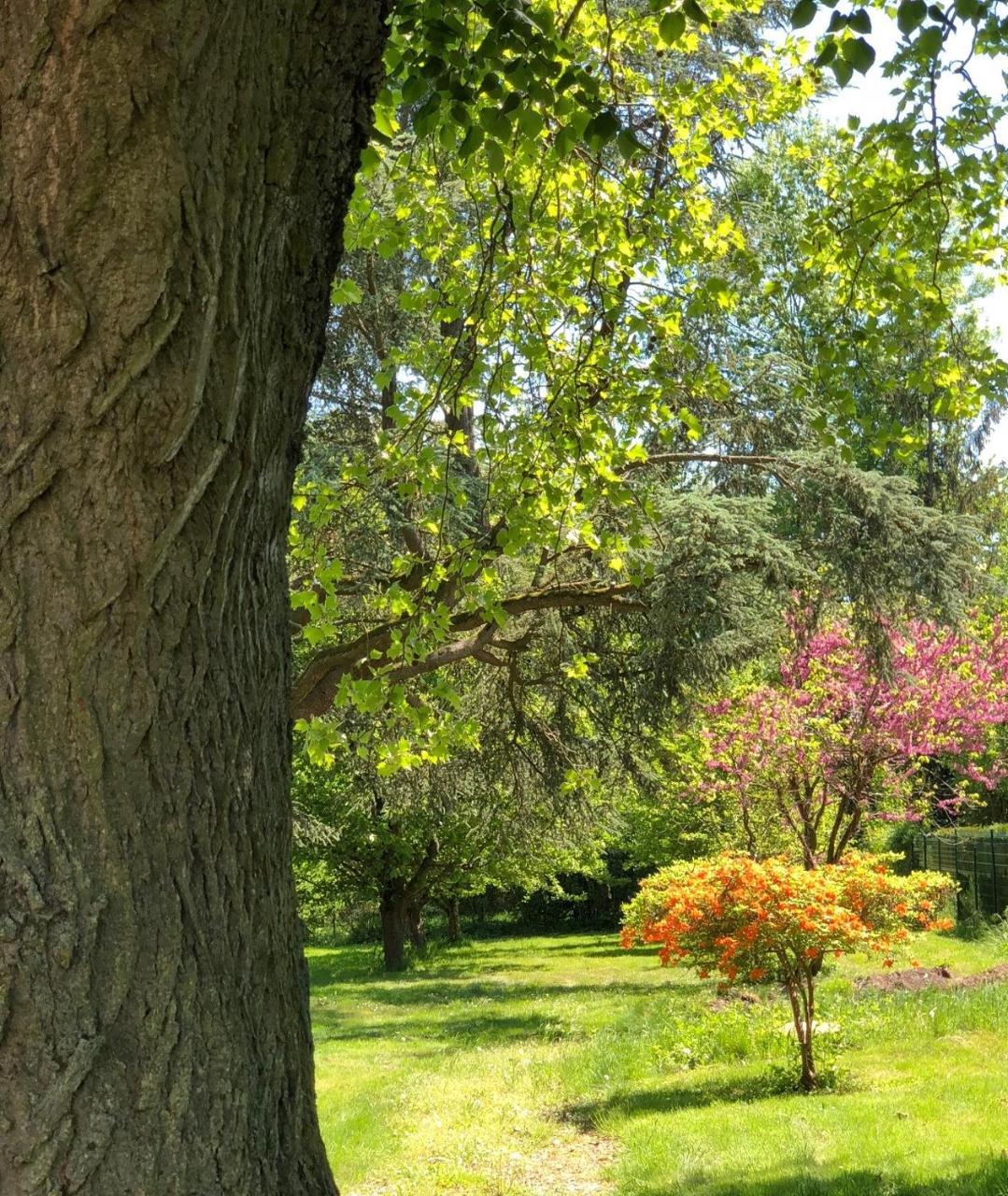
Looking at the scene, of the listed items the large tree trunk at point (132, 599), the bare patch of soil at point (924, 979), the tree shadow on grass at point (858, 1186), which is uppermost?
the large tree trunk at point (132, 599)

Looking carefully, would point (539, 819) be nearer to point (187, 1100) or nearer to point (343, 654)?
point (343, 654)

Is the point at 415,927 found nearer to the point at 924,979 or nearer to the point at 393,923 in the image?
the point at 393,923

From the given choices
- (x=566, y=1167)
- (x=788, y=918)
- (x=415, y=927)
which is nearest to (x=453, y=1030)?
(x=566, y=1167)

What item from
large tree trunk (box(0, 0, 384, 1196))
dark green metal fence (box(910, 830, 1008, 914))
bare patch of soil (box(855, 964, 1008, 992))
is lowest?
bare patch of soil (box(855, 964, 1008, 992))

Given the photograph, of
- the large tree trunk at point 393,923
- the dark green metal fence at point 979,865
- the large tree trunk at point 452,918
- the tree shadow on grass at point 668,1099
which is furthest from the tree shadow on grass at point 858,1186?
the large tree trunk at point 452,918

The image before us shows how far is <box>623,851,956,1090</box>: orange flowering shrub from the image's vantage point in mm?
8008

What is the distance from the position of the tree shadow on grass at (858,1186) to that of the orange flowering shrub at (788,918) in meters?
2.19

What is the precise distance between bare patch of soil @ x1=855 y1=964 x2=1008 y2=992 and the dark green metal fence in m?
5.16

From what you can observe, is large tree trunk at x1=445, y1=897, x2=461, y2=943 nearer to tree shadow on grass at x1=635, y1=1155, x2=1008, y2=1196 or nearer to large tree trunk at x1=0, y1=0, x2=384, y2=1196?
tree shadow on grass at x1=635, y1=1155, x2=1008, y2=1196

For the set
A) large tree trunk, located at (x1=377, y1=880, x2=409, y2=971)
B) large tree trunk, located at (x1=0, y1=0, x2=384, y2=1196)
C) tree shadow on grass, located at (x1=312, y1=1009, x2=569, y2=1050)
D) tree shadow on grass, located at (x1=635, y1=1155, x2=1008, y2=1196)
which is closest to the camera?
large tree trunk, located at (x1=0, y1=0, x2=384, y2=1196)

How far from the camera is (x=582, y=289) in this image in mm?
7059

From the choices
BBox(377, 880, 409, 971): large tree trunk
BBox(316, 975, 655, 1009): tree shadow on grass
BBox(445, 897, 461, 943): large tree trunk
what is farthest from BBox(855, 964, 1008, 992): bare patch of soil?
BBox(445, 897, 461, 943): large tree trunk

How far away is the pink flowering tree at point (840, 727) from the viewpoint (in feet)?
44.4

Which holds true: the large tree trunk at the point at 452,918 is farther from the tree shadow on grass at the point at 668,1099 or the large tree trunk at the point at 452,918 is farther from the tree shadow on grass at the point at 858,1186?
the tree shadow on grass at the point at 858,1186
